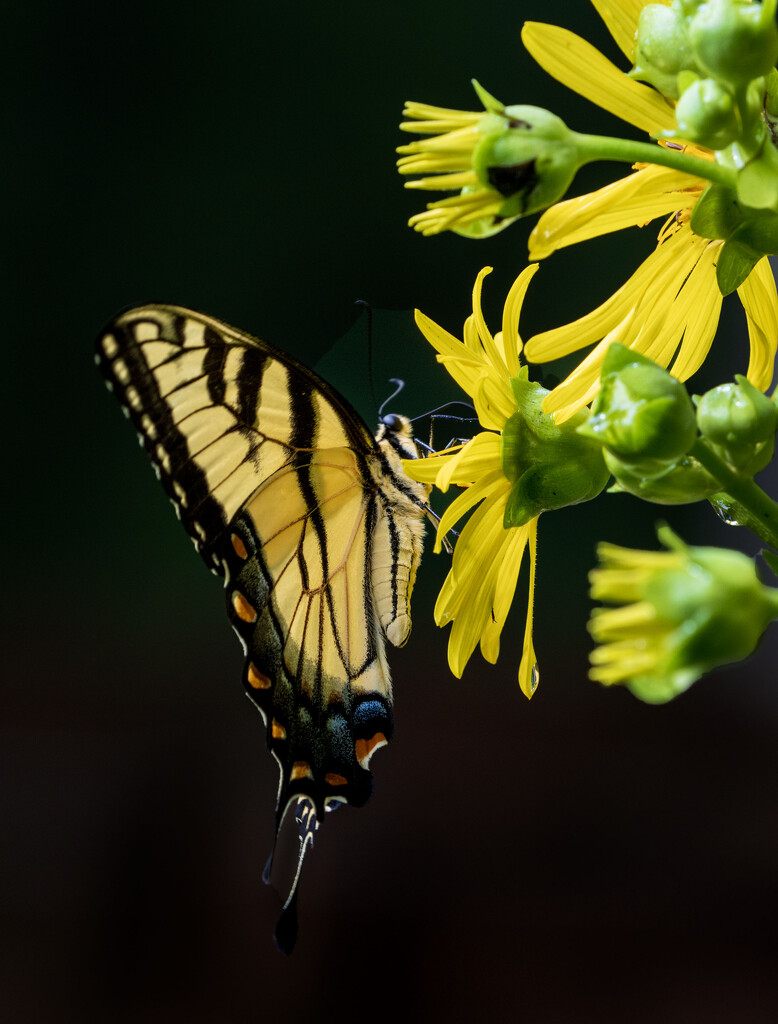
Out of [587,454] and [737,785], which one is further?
[737,785]

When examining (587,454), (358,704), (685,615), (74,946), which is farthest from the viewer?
(74,946)

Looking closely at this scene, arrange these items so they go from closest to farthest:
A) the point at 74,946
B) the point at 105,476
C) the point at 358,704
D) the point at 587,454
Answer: the point at 587,454
the point at 358,704
the point at 74,946
the point at 105,476

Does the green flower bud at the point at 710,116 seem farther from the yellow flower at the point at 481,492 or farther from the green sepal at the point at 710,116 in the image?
the yellow flower at the point at 481,492

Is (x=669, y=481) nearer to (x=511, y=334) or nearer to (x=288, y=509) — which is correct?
(x=511, y=334)

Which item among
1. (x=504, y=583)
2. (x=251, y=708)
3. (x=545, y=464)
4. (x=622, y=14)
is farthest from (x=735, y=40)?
(x=251, y=708)

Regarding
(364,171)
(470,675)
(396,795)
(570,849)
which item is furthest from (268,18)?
(570,849)

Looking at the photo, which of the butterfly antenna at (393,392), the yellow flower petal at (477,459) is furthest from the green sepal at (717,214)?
the butterfly antenna at (393,392)

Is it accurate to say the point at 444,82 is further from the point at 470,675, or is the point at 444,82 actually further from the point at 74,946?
the point at 74,946
